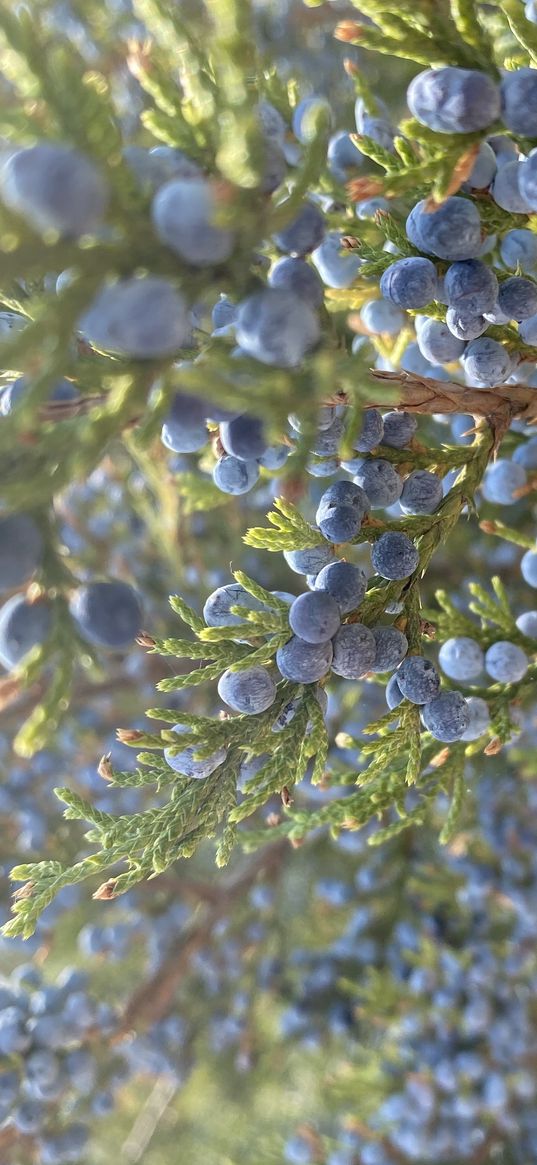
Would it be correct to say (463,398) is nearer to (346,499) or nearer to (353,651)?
Result: (346,499)

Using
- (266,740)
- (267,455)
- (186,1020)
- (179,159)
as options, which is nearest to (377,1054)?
(186,1020)

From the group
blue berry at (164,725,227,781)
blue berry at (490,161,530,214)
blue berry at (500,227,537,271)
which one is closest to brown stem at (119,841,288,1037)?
blue berry at (164,725,227,781)

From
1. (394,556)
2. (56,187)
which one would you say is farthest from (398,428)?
(56,187)

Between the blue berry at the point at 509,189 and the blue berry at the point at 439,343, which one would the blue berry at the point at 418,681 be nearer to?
the blue berry at the point at 439,343

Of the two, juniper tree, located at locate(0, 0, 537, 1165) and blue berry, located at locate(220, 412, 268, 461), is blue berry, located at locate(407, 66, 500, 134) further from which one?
blue berry, located at locate(220, 412, 268, 461)

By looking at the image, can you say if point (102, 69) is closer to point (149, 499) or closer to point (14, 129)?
point (149, 499)

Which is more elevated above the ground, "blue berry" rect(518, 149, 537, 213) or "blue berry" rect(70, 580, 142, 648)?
"blue berry" rect(518, 149, 537, 213)
